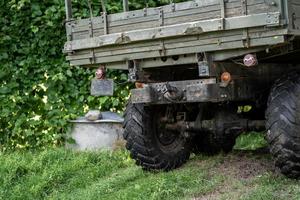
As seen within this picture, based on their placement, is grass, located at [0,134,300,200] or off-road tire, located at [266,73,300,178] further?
grass, located at [0,134,300,200]

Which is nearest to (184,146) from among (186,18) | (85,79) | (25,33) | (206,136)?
(206,136)

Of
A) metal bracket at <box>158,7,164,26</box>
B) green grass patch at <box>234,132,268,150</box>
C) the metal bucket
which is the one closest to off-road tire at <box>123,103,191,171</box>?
metal bracket at <box>158,7,164,26</box>

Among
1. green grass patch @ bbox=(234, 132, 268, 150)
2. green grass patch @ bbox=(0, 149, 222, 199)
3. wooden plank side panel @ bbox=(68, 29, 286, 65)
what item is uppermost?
wooden plank side panel @ bbox=(68, 29, 286, 65)

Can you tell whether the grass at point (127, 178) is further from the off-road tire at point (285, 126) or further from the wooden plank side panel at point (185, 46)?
the wooden plank side panel at point (185, 46)

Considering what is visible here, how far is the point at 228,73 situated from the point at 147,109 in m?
1.36

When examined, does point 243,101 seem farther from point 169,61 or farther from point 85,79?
point 85,79

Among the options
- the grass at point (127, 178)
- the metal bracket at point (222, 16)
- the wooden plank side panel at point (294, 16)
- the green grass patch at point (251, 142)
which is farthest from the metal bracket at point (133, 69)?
the green grass patch at point (251, 142)

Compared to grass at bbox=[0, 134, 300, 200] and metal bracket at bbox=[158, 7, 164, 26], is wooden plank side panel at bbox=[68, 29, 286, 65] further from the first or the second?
grass at bbox=[0, 134, 300, 200]

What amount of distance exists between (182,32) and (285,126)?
1.28m

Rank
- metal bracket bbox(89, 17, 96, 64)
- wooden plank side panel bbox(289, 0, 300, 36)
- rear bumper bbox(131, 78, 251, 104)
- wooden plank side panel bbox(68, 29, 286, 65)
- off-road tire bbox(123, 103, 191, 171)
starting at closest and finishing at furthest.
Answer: wooden plank side panel bbox(289, 0, 300, 36) < wooden plank side panel bbox(68, 29, 286, 65) < rear bumper bbox(131, 78, 251, 104) < metal bracket bbox(89, 17, 96, 64) < off-road tire bbox(123, 103, 191, 171)

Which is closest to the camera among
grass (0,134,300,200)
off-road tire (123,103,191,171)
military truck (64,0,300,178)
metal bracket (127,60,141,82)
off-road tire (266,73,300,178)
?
military truck (64,0,300,178)

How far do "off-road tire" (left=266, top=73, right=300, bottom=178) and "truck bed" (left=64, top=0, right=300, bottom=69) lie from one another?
61 centimetres

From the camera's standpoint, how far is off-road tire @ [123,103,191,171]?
661 cm

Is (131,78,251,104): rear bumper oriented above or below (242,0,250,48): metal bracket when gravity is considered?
below
